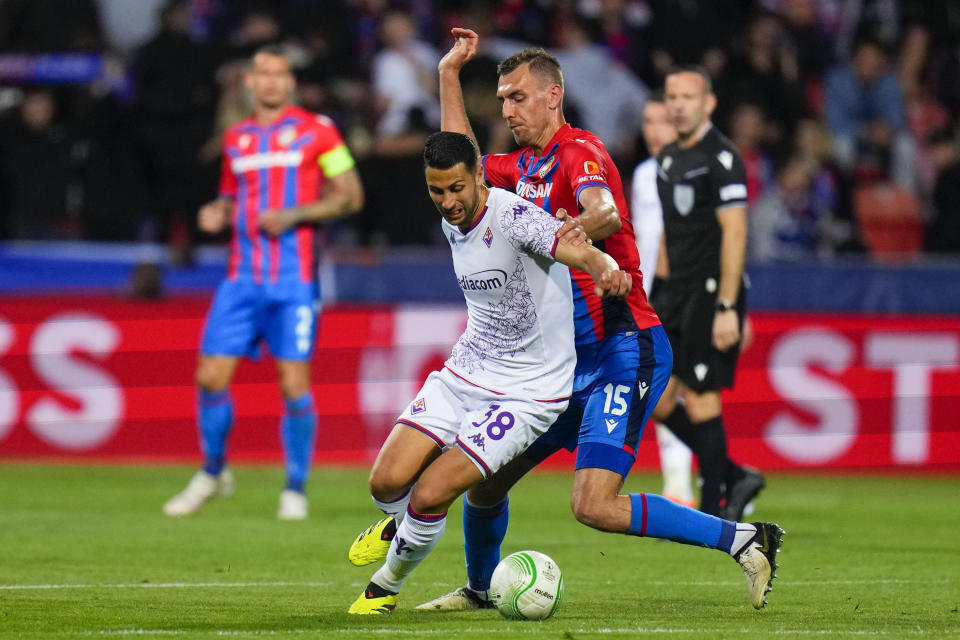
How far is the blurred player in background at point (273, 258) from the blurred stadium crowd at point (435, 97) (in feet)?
8.50

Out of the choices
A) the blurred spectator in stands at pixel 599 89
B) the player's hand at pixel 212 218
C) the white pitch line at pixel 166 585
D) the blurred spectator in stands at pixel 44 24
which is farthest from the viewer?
the blurred spectator in stands at pixel 44 24

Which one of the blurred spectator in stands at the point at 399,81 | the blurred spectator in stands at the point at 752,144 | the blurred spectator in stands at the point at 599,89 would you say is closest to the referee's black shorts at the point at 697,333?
the blurred spectator in stands at the point at 752,144

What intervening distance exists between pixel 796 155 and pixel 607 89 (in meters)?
1.89

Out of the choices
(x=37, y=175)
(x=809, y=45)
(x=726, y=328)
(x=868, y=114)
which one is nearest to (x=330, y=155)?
(x=726, y=328)

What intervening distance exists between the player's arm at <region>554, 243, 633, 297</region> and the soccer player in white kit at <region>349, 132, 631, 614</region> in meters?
0.17

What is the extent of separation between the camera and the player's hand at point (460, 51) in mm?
6844

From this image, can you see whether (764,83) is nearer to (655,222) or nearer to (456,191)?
(655,222)

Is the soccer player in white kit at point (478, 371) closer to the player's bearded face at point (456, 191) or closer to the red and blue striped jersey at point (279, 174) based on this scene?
the player's bearded face at point (456, 191)

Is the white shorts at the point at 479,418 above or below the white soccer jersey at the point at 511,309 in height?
below

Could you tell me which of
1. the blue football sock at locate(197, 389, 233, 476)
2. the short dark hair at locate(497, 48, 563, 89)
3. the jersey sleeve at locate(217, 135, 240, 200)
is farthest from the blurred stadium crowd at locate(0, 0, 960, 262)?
the short dark hair at locate(497, 48, 563, 89)

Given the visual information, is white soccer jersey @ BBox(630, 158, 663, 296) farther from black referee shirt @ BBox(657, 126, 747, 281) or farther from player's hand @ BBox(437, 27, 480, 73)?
player's hand @ BBox(437, 27, 480, 73)

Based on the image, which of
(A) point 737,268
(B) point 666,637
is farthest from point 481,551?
(A) point 737,268

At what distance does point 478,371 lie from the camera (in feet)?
20.2

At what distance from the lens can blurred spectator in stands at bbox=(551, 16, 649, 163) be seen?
15.0 meters
